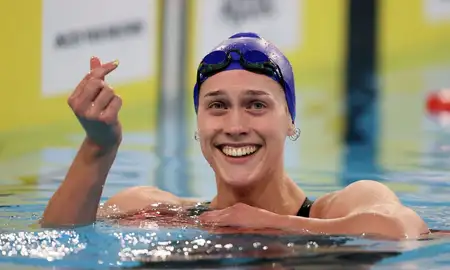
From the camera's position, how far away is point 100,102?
9.77 feet

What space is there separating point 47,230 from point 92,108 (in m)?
0.51

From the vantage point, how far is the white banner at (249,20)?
9602mm

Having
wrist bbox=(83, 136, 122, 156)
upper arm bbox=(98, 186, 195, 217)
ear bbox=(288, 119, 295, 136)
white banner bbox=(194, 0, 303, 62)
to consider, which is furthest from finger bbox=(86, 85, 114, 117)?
white banner bbox=(194, 0, 303, 62)

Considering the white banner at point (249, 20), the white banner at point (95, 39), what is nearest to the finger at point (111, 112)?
the white banner at point (95, 39)

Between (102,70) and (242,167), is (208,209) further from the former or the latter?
(102,70)

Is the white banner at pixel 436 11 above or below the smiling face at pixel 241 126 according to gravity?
above

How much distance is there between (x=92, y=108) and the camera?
9.75 feet

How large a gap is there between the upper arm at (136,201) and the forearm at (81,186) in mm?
554

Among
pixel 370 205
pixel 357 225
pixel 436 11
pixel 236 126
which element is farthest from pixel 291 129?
pixel 436 11

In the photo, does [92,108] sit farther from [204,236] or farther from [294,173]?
[294,173]

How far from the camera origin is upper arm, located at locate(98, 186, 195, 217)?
12.7 feet

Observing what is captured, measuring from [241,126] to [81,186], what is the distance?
2.01ft

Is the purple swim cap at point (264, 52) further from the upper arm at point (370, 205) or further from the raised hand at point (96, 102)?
the raised hand at point (96, 102)

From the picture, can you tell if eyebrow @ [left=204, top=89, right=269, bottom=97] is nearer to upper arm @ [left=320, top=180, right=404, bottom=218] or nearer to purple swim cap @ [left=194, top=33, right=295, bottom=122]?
purple swim cap @ [left=194, top=33, right=295, bottom=122]
